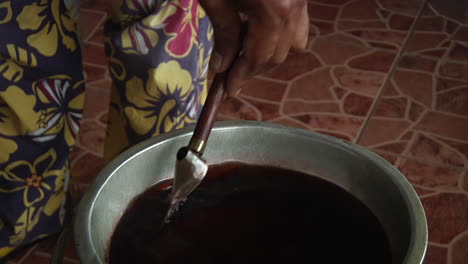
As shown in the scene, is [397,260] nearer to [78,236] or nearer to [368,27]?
[78,236]

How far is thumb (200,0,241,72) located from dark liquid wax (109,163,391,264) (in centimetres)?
10

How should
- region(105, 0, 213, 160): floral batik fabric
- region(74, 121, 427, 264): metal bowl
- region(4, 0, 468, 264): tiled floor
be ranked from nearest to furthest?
1. region(74, 121, 427, 264): metal bowl
2. region(105, 0, 213, 160): floral batik fabric
3. region(4, 0, 468, 264): tiled floor

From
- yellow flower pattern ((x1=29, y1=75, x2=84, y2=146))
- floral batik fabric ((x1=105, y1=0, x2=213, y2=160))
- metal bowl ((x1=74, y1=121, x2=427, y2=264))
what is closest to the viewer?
metal bowl ((x1=74, y1=121, x2=427, y2=264))

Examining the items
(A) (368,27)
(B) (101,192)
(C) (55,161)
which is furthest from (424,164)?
(B) (101,192)

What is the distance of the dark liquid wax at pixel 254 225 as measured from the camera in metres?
0.56

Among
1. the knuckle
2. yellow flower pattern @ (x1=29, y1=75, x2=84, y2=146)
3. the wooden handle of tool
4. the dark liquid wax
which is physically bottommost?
yellow flower pattern @ (x1=29, y1=75, x2=84, y2=146)

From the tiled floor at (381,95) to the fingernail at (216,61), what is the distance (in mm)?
750

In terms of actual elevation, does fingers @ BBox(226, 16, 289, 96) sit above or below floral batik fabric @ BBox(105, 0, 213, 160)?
above

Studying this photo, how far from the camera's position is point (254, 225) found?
1.91 ft

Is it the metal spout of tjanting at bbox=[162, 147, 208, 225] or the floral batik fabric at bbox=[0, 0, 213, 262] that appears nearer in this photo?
the metal spout of tjanting at bbox=[162, 147, 208, 225]

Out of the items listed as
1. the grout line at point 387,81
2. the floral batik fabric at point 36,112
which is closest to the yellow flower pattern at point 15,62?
the floral batik fabric at point 36,112

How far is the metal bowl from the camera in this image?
0.53m

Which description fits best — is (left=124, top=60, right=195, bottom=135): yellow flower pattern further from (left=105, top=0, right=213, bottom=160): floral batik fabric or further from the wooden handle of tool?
the wooden handle of tool

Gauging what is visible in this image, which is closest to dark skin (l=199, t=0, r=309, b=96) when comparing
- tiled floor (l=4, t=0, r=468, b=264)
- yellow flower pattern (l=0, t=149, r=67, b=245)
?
yellow flower pattern (l=0, t=149, r=67, b=245)
